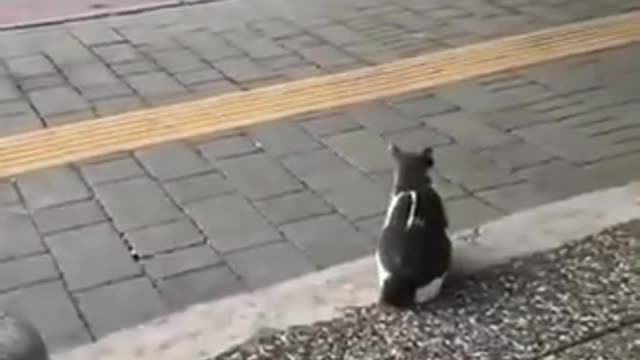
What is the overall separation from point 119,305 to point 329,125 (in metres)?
1.85

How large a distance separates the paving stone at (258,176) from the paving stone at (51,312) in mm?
1046

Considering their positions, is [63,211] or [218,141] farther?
[218,141]

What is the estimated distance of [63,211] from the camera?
4.60 metres

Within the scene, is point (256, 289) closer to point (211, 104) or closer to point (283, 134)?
point (283, 134)

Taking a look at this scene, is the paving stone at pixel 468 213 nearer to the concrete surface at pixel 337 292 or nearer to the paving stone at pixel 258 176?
the concrete surface at pixel 337 292

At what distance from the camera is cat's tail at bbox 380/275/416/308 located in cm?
376

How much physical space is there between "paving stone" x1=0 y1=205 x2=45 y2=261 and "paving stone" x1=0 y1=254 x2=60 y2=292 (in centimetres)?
6

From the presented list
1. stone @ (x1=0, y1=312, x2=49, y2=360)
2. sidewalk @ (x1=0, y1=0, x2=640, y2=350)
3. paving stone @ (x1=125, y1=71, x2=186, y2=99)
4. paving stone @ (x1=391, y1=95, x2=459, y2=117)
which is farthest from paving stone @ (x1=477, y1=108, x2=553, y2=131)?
stone @ (x1=0, y1=312, x2=49, y2=360)

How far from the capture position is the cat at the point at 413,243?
12.3 feet

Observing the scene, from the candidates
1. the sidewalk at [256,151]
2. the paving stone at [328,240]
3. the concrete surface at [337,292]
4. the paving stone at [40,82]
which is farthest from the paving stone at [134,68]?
the concrete surface at [337,292]

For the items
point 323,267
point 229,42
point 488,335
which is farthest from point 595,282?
point 229,42

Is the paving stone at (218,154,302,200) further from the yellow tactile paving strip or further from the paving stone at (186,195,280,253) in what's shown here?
the yellow tactile paving strip

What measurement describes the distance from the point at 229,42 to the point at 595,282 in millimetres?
3297

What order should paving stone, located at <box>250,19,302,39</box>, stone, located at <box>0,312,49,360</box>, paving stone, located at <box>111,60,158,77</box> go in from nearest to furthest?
stone, located at <box>0,312,49,360</box> < paving stone, located at <box>111,60,158,77</box> < paving stone, located at <box>250,19,302,39</box>
